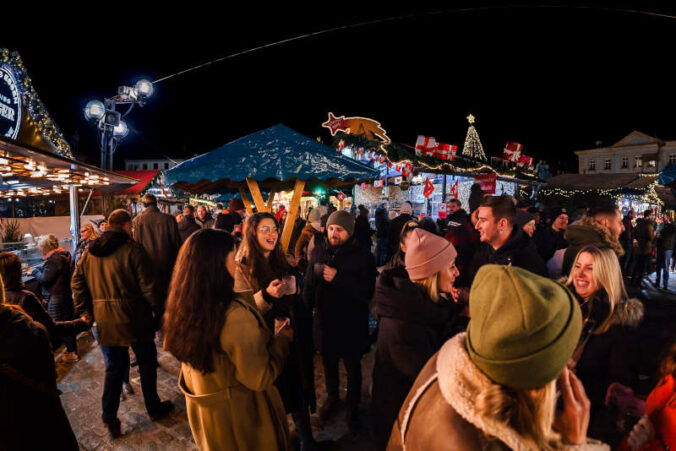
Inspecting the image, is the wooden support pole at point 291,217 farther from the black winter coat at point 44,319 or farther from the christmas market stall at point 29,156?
the christmas market stall at point 29,156

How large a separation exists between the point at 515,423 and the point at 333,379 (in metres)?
2.97

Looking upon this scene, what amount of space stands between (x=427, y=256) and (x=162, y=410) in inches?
134

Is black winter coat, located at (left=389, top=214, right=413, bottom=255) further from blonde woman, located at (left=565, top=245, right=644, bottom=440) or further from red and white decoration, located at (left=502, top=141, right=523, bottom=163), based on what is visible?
red and white decoration, located at (left=502, top=141, right=523, bottom=163)

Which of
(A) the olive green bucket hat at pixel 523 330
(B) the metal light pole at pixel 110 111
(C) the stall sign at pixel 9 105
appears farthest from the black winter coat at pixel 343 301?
(B) the metal light pole at pixel 110 111

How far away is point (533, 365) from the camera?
855mm

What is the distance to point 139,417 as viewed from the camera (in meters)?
3.64

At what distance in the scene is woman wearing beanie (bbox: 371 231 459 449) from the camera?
2096 millimetres

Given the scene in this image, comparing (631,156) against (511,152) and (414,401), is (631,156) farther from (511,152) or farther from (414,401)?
(414,401)

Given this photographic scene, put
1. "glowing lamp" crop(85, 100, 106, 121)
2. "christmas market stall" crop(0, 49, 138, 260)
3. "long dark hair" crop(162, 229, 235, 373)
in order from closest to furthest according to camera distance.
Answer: "long dark hair" crop(162, 229, 235, 373), "christmas market stall" crop(0, 49, 138, 260), "glowing lamp" crop(85, 100, 106, 121)

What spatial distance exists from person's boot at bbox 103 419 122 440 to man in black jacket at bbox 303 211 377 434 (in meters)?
2.02

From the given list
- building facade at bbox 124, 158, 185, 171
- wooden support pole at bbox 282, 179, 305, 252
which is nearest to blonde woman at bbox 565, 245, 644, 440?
wooden support pole at bbox 282, 179, 305, 252

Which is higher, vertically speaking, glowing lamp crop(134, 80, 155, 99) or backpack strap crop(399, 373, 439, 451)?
glowing lamp crop(134, 80, 155, 99)

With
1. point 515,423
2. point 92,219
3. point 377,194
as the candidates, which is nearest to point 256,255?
point 515,423

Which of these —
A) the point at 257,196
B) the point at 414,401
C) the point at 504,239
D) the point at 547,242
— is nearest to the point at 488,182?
the point at 547,242
